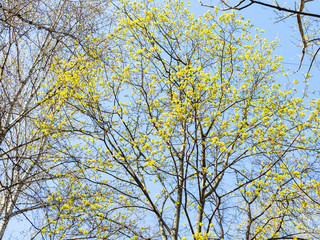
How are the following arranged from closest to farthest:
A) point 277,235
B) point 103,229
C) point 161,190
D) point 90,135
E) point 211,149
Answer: point 277,235 < point 103,229 < point 90,135 < point 161,190 < point 211,149

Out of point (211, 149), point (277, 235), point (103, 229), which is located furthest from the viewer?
point (211, 149)

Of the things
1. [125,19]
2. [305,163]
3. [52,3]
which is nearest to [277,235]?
[305,163]

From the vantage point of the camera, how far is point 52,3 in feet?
21.2

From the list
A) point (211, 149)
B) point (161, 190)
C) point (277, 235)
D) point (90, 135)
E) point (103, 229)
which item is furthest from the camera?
point (211, 149)

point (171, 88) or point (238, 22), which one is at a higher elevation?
point (238, 22)

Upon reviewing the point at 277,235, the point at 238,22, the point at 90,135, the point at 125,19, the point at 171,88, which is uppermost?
the point at 125,19

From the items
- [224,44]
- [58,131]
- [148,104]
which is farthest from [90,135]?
[224,44]

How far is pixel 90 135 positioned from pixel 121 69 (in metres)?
1.71

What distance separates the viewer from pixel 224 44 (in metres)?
6.80

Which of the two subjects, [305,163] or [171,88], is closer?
[305,163]

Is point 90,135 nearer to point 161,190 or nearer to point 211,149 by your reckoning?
point 161,190

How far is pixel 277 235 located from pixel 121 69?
14.9 feet

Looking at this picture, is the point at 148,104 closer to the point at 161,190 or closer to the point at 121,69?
the point at 121,69

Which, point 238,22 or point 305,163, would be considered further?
point 238,22
